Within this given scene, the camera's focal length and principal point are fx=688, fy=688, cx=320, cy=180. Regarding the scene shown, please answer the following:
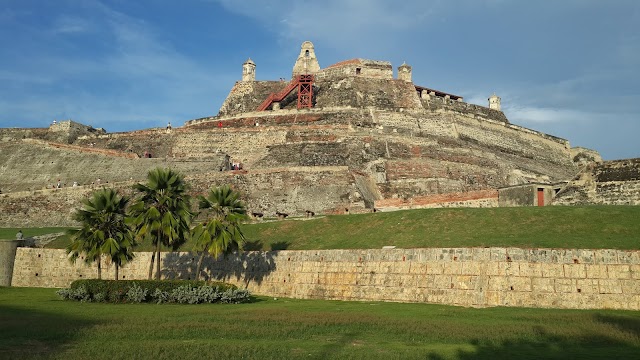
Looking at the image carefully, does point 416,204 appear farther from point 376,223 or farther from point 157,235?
point 157,235

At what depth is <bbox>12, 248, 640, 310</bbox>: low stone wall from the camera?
25500 millimetres

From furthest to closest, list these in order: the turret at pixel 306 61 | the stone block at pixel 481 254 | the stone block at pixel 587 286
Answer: the turret at pixel 306 61, the stone block at pixel 481 254, the stone block at pixel 587 286

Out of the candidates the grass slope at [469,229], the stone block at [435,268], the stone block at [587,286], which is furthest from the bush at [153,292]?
the stone block at [587,286]

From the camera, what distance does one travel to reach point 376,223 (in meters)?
36.7

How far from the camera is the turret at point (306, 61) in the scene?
80.4m

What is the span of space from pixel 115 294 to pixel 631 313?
20948 millimetres

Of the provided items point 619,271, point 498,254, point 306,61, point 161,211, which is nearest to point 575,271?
point 619,271

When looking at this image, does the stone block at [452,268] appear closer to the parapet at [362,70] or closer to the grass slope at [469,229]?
the grass slope at [469,229]

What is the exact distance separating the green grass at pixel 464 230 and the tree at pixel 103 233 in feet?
19.6

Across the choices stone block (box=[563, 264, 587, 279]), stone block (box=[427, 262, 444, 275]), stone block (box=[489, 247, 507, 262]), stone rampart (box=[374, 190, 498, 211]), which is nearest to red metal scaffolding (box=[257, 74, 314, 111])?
stone rampart (box=[374, 190, 498, 211])

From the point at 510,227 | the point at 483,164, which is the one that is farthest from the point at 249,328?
the point at 483,164

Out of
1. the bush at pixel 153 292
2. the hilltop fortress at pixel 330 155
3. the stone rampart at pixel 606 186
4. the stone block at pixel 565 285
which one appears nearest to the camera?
the stone block at pixel 565 285

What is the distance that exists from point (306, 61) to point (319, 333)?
63546mm

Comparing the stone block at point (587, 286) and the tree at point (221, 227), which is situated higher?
the tree at point (221, 227)
